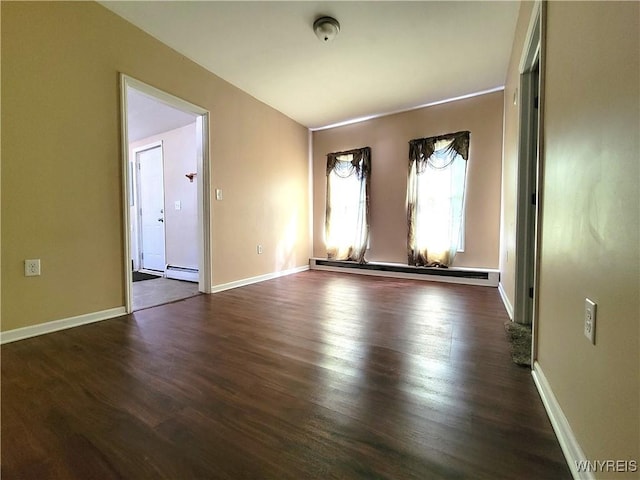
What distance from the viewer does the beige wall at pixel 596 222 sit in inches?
26.5

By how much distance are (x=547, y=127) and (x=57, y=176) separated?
10.3 ft

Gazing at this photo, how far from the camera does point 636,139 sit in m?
0.65

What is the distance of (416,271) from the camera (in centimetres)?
416

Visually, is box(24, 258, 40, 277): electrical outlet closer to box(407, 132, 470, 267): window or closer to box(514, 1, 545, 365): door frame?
box(514, 1, 545, 365): door frame

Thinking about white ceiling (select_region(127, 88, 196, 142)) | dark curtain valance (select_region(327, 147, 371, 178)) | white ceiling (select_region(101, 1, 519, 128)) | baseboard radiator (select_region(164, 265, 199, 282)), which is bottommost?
baseboard radiator (select_region(164, 265, 199, 282))

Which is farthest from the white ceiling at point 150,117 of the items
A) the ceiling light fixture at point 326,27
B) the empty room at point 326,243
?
the ceiling light fixture at point 326,27

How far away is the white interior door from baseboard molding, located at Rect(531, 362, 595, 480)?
5.05 metres

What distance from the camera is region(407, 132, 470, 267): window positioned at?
3.86 m

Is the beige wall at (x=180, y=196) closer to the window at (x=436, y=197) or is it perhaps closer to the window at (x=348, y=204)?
the window at (x=348, y=204)

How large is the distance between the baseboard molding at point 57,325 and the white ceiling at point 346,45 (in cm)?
254

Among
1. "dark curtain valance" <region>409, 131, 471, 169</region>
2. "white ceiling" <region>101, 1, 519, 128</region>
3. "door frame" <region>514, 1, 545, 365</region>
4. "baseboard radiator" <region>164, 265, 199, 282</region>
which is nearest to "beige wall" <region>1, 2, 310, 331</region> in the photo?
"white ceiling" <region>101, 1, 519, 128</region>

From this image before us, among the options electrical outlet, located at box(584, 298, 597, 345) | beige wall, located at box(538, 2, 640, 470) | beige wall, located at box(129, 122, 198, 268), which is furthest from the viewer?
beige wall, located at box(129, 122, 198, 268)

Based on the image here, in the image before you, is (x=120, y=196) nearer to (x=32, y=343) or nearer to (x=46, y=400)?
(x=32, y=343)

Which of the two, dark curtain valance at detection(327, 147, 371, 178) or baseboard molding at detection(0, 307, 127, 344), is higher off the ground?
dark curtain valance at detection(327, 147, 371, 178)
